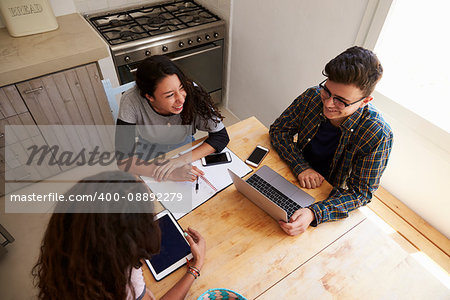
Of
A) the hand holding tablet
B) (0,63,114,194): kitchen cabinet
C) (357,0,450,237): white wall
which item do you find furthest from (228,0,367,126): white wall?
the hand holding tablet

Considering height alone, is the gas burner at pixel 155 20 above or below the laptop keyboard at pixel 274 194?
above

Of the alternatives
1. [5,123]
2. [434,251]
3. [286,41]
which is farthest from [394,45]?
[5,123]

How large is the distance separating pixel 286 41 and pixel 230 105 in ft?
3.62

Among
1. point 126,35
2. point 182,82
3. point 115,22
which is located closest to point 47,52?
point 126,35

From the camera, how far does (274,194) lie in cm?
127

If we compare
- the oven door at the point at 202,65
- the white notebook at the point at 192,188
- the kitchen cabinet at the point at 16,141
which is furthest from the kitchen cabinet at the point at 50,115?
the white notebook at the point at 192,188

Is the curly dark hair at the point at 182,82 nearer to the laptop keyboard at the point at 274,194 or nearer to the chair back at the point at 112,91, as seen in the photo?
the chair back at the point at 112,91

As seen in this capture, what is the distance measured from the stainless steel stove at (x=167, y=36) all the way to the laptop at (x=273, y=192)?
141 centimetres

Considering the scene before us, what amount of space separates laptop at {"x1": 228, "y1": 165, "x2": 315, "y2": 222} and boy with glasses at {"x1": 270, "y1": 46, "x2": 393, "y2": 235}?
0.18 feet

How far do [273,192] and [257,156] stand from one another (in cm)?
22

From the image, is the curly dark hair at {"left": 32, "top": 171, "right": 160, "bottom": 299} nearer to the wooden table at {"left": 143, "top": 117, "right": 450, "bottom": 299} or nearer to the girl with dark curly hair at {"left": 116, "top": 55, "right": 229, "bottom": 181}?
the wooden table at {"left": 143, "top": 117, "right": 450, "bottom": 299}

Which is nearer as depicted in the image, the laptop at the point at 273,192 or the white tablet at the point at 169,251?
the white tablet at the point at 169,251

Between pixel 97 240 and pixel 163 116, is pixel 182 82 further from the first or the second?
pixel 97 240

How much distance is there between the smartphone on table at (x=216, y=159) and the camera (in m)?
1.38
